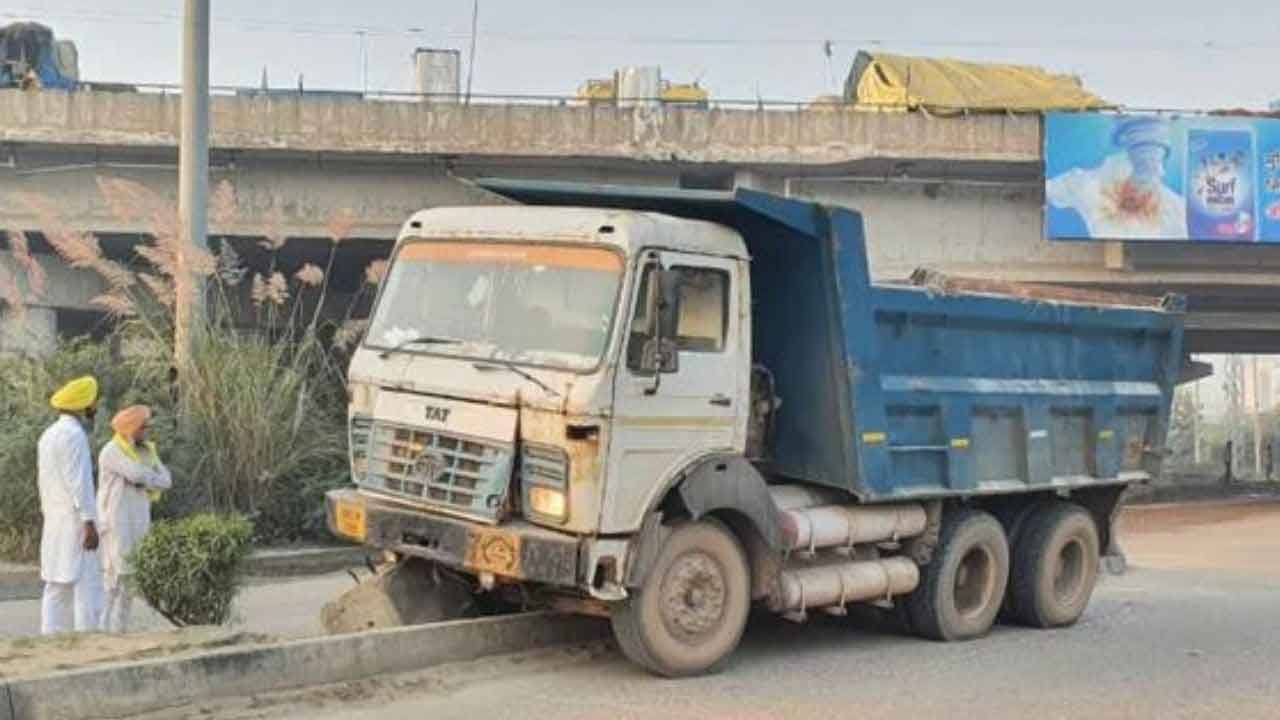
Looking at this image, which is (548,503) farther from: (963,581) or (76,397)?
(963,581)

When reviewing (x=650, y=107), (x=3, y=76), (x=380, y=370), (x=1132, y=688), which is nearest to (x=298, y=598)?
(x=380, y=370)

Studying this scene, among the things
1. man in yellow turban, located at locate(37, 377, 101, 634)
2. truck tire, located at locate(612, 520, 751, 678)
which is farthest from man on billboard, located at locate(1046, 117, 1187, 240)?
man in yellow turban, located at locate(37, 377, 101, 634)

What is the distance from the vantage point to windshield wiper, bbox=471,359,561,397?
23.9 ft

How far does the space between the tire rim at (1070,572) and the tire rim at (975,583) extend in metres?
0.93

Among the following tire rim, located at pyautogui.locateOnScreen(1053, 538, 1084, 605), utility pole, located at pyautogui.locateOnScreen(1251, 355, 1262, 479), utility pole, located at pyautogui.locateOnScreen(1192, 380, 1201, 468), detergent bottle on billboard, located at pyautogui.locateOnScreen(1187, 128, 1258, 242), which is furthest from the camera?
utility pole, located at pyautogui.locateOnScreen(1192, 380, 1201, 468)

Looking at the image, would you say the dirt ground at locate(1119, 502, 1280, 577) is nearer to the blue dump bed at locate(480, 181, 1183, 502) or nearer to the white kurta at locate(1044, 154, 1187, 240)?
the white kurta at locate(1044, 154, 1187, 240)

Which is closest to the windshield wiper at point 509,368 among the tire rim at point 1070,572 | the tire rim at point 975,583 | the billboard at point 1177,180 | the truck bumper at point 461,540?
the truck bumper at point 461,540

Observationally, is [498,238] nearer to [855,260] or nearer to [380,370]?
[380,370]

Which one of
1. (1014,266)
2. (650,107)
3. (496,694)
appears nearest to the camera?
(496,694)

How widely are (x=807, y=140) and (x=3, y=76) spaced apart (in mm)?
12302

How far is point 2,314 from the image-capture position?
45.8ft

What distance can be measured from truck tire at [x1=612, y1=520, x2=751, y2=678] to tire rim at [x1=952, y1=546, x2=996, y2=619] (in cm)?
258

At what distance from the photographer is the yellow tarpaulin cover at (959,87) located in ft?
75.5

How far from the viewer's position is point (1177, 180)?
77.3 feet
